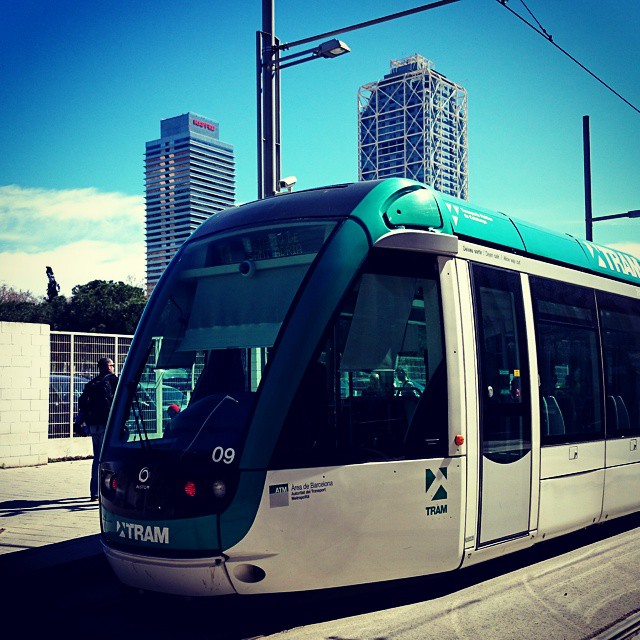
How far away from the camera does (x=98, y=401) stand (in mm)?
10570

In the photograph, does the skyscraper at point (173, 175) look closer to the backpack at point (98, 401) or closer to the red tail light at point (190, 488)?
the backpack at point (98, 401)

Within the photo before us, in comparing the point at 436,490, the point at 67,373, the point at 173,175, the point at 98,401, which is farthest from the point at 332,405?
the point at 173,175

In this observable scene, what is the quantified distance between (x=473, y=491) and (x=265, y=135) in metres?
6.71

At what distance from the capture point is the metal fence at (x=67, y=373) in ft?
50.4

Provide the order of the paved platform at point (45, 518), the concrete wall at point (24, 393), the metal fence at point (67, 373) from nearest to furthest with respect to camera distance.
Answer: the paved platform at point (45, 518)
the concrete wall at point (24, 393)
the metal fence at point (67, 373)

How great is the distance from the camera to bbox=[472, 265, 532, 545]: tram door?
20.7ft

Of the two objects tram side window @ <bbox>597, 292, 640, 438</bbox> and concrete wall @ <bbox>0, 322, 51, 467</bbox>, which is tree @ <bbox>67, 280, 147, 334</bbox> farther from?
tram side window @ <bbox>597, 292, 640, 438</bbox>

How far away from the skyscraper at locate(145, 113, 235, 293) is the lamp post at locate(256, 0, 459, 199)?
3465 inches

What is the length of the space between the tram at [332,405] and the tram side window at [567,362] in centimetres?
10

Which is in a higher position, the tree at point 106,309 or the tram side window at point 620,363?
the tree at point 106,309

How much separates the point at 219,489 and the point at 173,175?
139511mm

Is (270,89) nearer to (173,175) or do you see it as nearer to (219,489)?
(219,489)

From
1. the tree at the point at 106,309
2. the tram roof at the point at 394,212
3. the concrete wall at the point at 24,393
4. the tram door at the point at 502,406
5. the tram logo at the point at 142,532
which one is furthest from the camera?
the tree at the point at 106,309

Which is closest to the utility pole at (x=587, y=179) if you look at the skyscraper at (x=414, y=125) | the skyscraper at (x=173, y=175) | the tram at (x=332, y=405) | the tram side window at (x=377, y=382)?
the tram at (x=332, y=405)
